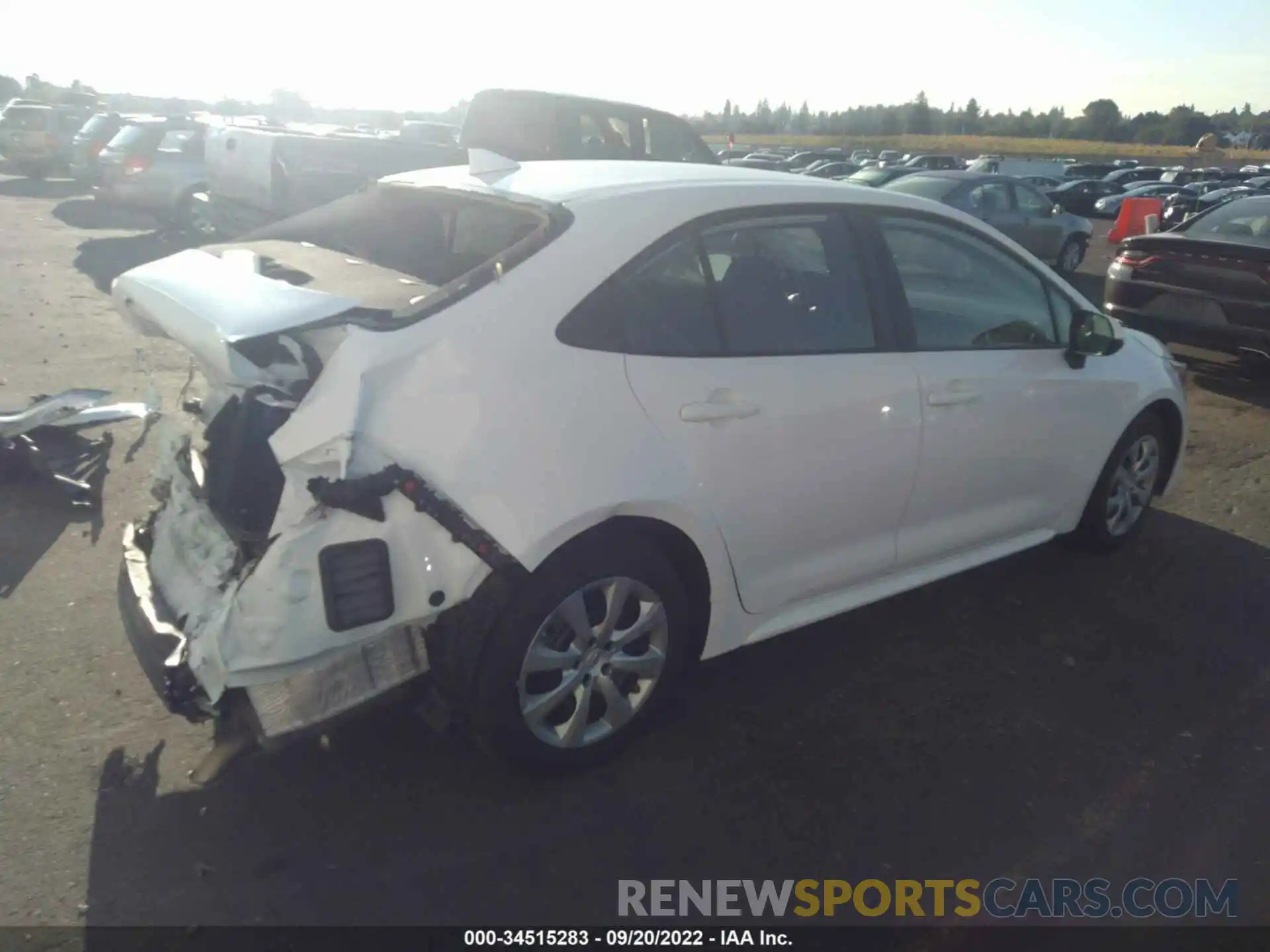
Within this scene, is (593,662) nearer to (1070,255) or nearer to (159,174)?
(159,174)

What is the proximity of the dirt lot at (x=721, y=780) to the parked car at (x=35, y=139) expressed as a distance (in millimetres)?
23549

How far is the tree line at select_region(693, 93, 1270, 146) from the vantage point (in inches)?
3511

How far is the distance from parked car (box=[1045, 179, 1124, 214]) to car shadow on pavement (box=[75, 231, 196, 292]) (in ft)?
80.3

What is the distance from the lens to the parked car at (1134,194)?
28906 mm

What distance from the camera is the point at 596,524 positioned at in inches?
115

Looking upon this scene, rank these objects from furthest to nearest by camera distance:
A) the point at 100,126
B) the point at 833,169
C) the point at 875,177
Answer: the point at 833,169
the point at 100,126
the point at 875,177

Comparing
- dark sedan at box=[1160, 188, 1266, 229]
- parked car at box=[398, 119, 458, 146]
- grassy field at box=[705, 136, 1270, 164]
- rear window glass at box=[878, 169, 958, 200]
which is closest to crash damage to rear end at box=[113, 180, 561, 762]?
rear window glass at box=[878, 169, 958, 200]

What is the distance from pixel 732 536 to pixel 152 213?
1366 cm

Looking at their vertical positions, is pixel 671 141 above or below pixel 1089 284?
above

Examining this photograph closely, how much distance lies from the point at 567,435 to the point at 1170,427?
12.1 feet

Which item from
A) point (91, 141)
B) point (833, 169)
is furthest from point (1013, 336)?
point (833, 169)

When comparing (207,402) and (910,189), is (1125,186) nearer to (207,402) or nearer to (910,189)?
(910,189)

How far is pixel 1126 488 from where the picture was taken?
197 inches

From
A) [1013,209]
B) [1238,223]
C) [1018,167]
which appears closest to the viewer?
[1238,223]
